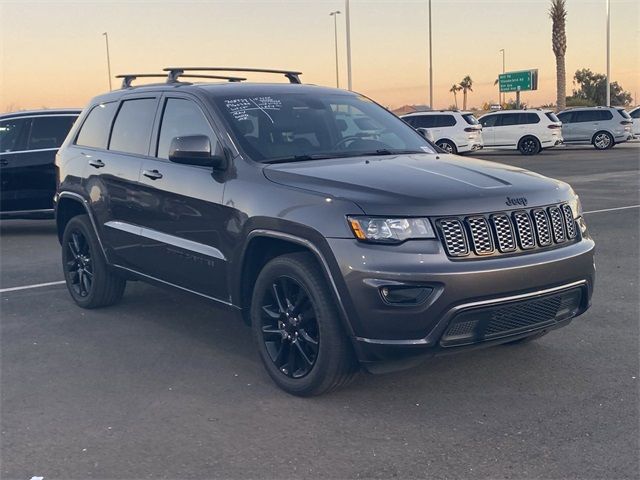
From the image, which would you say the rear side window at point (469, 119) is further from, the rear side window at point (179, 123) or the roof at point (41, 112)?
the rear side window at point (179, 123)

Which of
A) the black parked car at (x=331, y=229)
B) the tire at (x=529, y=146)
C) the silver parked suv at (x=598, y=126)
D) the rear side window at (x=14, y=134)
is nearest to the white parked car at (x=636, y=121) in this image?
the silver parked suv at (x=598, y=126)

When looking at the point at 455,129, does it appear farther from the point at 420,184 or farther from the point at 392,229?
the point at 392,229

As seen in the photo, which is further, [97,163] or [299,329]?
[97,163]

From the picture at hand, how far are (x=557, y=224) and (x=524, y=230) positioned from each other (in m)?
0.32

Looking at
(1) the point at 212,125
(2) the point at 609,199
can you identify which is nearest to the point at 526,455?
(1) the point at 212,125

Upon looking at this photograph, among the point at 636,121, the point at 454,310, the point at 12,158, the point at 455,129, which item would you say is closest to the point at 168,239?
the point at 454,310

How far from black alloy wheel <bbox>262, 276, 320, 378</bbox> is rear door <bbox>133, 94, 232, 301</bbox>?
1.39ft

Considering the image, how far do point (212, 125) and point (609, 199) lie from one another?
1067cm

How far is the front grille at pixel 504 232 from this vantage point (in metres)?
3.97

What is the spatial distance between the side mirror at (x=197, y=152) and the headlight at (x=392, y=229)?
125 cm

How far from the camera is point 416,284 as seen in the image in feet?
12.7

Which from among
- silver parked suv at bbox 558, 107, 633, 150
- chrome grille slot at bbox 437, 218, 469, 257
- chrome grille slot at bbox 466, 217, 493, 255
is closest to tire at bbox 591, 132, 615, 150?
silver parked suv at bbox 558, 107, 633, 150

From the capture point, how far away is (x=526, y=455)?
144 inches

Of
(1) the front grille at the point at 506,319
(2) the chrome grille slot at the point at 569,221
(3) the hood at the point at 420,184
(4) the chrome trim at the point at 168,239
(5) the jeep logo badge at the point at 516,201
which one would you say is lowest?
(1) the front grille at the point at 506,319
